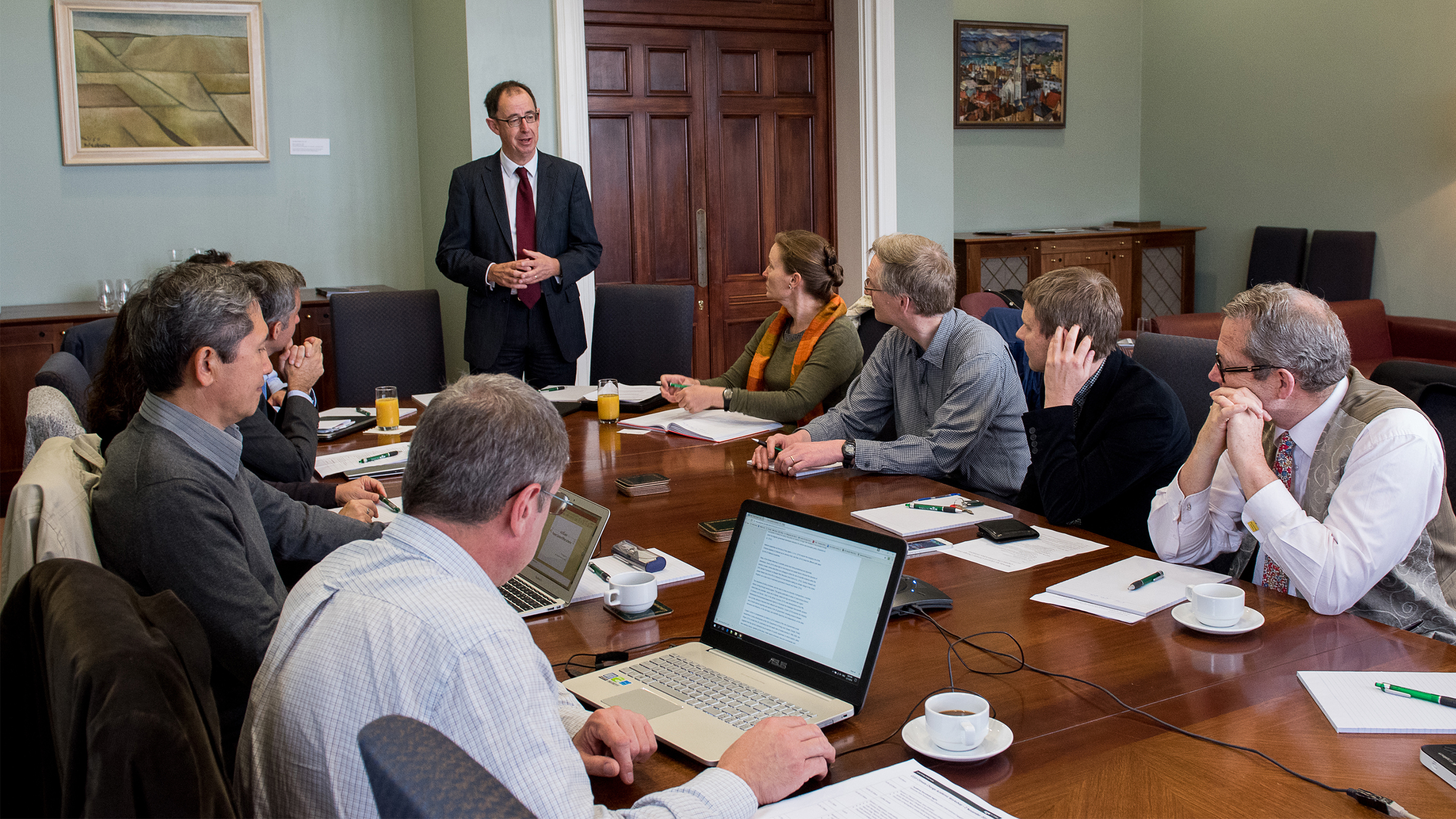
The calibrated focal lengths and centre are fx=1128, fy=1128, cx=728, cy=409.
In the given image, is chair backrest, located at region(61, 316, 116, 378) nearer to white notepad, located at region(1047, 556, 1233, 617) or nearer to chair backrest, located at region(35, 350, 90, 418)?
chair backrest, located at region(35, 350, 90, 418)

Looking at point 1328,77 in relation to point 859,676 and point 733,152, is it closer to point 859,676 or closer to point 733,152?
point 733,152

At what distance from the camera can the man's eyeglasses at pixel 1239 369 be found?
6.45 ft

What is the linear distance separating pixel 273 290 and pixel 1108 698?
2178mm

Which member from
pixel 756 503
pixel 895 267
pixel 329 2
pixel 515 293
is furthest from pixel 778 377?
pixel 329 2

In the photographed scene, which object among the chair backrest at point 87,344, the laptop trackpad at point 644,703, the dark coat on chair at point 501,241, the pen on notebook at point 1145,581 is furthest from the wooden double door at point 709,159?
the laptop trackpad at point 644,703

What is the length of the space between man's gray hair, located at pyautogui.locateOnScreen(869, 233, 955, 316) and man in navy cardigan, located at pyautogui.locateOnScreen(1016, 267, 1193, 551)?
397 mm

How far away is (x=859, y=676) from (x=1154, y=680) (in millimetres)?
424

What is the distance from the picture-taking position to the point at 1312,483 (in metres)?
1.95

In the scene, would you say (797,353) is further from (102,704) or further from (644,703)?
(102,704)

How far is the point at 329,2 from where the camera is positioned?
18.4 ft

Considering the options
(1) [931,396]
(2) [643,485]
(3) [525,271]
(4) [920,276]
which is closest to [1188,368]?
(1) [931,396]

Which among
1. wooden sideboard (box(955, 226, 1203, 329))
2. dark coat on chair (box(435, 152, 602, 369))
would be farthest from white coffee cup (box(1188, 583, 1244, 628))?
wooden sideboard (box(955, 226, 1203, 329))

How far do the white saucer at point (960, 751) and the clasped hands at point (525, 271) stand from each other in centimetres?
314

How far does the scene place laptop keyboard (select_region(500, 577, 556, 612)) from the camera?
1861 mm
